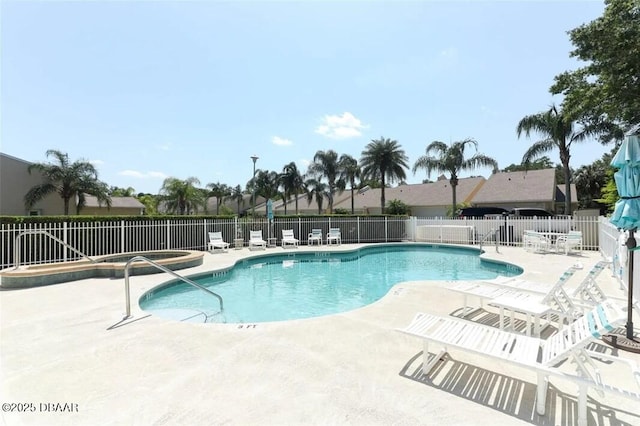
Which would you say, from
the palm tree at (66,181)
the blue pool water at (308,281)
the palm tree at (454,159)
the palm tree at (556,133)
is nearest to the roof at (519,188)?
the palm tree at (454,159)

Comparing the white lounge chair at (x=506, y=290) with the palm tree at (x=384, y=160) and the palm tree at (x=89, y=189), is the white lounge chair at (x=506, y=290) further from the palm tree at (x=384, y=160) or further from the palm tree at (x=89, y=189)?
the palm tree at (x=89, y=189)

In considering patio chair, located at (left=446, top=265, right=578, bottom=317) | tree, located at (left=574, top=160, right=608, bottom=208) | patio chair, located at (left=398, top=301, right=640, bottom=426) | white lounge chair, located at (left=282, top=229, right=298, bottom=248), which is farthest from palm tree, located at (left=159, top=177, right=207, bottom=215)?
tree, located at (left=574, top=160, right=608, bottom=208)

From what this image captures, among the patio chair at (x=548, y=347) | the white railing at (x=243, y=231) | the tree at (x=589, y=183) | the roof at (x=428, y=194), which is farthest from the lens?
the tree at (x=589, y=183)

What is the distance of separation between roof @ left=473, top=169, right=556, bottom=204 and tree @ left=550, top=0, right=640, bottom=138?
542 inches

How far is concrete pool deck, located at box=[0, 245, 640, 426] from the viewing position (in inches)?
107

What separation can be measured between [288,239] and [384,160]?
51.1 ft

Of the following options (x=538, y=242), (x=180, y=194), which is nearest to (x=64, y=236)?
(x=538, y=242)

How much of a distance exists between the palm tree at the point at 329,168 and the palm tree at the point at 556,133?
18870 millimetres

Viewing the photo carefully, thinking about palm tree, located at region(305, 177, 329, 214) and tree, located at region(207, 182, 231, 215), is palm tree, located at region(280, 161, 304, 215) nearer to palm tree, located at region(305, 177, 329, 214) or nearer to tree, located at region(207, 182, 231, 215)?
palm tree, located at region(305, 177, 329, 214)

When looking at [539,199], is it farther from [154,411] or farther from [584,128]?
[154,411]

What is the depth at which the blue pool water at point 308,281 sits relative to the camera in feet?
23.2

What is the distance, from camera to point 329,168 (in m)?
35.8

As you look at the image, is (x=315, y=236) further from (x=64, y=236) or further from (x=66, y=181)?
(x=66, y=181)

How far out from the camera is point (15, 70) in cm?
841
